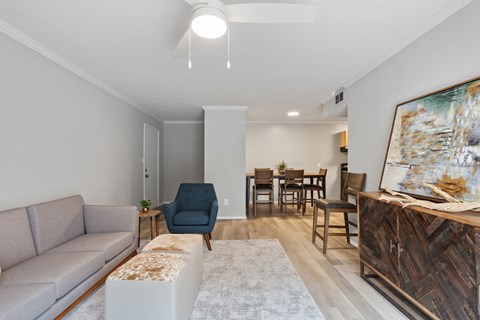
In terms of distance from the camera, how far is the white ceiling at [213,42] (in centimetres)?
177

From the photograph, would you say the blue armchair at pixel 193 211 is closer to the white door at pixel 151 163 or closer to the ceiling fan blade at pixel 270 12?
the white door at pixel 151 163

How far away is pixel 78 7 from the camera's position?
1741 millimetres

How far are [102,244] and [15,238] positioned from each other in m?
0.61

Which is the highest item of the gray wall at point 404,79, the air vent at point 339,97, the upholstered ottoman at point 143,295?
the air vent at point 339,97

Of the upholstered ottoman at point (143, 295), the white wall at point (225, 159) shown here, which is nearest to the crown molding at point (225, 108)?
the white wall at point (225, 159)

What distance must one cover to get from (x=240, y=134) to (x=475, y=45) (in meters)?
3.62

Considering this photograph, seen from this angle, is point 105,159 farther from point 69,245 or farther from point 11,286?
point 11,286

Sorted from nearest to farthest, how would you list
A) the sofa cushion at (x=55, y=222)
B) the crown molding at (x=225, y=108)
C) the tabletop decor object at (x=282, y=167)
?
1. the sofa cushion at (x=55, y=222)
2. the crown molding at (x=225, y=108)
3. the tabletop decor object at (x=282, y=167)

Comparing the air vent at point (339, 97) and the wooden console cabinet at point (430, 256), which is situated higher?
the air vent at point (339, 97)

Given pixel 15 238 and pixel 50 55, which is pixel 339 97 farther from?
pixel 15 238

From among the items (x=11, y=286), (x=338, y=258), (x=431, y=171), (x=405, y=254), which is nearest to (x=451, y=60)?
(x=431, y=171)

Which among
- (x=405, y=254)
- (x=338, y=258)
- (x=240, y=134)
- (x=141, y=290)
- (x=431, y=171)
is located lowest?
(x=338, y=258)

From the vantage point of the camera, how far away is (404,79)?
2.25 m

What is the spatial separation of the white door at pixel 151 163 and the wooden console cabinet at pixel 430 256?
→ 459cm
